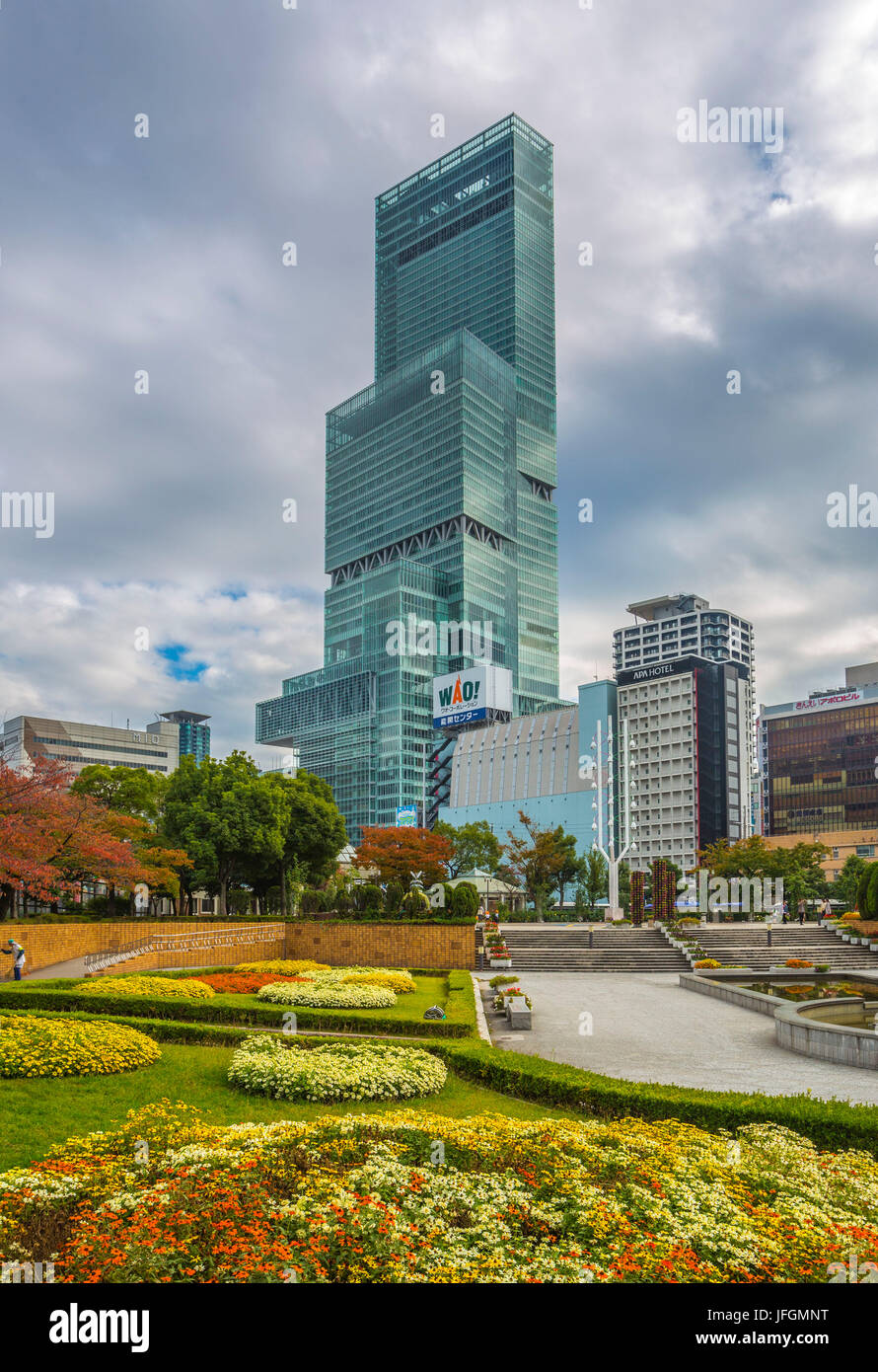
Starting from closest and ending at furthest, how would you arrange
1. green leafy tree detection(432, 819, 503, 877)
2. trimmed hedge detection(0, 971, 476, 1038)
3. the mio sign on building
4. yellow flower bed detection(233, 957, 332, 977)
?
trimmed hedge detection(0, 971, 476, 1038) < yellow flower bed detection(233, 957, 332, 977) < green leafy tree detection(432, 819, 503, 877) < the mio sign on building

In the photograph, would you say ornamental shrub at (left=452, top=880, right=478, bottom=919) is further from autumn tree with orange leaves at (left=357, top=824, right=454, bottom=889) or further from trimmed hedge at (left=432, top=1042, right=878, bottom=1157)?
trimmed hedge at (left=432, top=1042, right=878, bottom=1157)

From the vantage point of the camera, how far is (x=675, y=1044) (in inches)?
734

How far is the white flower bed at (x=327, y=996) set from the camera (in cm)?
2077

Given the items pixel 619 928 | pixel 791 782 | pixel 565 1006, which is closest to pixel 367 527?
pixel 791 782

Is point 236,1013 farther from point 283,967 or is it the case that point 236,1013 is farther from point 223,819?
point 223,819

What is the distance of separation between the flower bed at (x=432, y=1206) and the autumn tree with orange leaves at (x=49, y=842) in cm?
1934

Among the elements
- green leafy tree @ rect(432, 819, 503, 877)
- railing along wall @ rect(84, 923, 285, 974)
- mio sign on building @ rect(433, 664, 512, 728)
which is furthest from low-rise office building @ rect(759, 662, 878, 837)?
railing along wall @ rect(84, 923, 285, 974)

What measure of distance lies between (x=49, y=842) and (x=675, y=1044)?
65.8 ft

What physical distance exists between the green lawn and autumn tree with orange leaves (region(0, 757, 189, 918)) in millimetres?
15232

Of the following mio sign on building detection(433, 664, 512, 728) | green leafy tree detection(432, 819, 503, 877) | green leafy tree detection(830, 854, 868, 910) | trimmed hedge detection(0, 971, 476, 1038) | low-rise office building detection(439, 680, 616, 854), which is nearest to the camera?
trimmed hedge detection(0, 971, 476, 1038)

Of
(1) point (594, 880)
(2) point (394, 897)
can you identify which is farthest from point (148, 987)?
(1) point (594, 880)

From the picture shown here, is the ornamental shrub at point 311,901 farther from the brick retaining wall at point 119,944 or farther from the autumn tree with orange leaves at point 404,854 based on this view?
the brick retaining wall at point 119,944

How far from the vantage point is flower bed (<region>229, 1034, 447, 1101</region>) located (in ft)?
38.9
